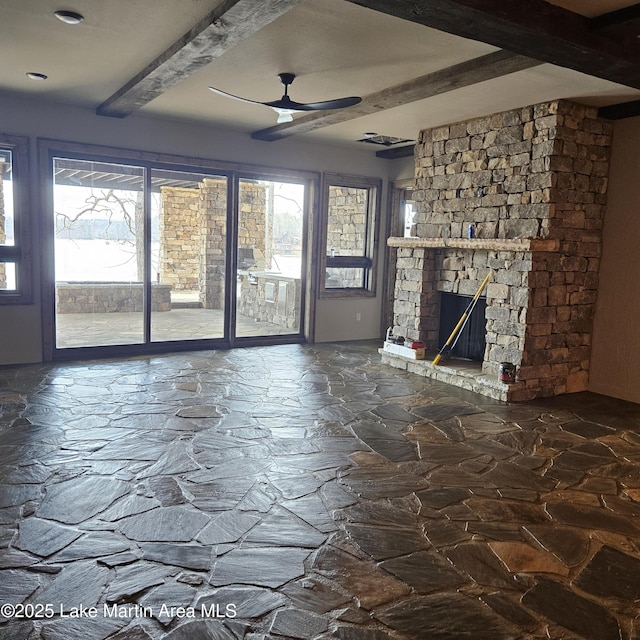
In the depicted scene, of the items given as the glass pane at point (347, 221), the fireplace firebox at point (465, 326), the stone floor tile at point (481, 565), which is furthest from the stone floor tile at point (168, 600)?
the glass pane at point (347, 221)

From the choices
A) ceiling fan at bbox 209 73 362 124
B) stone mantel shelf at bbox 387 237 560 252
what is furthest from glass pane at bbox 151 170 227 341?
ceiling fan at bbox 209 73 362 124

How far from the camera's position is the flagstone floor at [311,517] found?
229cm

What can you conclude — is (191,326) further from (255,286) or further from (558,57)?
(558,57)

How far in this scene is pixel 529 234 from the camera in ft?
18.3

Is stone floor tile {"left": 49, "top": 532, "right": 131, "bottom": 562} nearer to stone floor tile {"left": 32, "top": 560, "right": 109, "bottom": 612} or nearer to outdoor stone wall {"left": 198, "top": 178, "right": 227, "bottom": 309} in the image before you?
stone floor tile {"left": 32, "top": 560, "right": 109, "bottom": 612}

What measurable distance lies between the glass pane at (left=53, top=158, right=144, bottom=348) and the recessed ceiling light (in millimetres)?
3087

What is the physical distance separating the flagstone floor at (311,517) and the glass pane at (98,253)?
176 cm

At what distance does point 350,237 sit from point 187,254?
2.55m

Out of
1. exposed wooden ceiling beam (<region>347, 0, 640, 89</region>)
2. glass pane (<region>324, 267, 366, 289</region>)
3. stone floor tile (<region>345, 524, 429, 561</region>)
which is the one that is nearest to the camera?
stone floor tile (<region>345, 524, 429, 561</region>)

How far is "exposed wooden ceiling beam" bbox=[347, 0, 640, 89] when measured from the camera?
2951 mm

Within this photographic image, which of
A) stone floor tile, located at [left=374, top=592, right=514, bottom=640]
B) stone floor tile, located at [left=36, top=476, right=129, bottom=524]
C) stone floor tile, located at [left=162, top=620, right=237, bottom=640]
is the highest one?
stone floor tile, located at [left=36, top=476, right=129, bottom=524]

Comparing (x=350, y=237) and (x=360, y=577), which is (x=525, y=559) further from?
(x=350, y=237)

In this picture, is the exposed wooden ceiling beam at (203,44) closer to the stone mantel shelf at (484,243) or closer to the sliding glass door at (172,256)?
the sliding glass door at (172,256)

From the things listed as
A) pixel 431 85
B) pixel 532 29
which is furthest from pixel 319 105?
pixel 532 29
